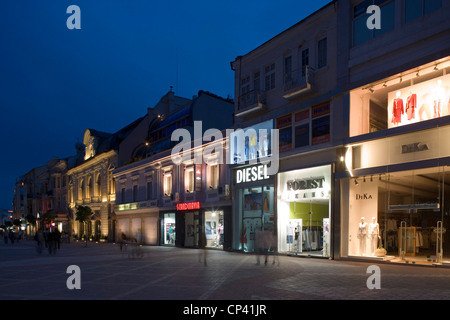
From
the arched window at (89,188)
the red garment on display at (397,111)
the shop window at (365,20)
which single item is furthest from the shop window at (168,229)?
the shop window at (365,20)

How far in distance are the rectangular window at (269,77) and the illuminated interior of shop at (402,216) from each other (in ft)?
27.7

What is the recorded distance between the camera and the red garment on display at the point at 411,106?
16.6 m

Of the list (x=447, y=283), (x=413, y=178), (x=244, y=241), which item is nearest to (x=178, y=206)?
(x=244, y=241)

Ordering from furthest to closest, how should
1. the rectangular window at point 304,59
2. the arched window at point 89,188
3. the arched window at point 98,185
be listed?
the arched window at point 89,188
the arched window at point 98,185
the rectangular window at point 304,59

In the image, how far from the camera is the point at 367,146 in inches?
711

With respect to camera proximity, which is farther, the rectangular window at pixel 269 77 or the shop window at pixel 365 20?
the rectangular window at pixel 269 77

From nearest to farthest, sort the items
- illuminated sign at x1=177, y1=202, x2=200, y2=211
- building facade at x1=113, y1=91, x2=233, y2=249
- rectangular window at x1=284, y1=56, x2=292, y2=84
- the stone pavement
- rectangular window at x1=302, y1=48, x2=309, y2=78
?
the stone pavement → rectangular window at x1=302, y1=48, x2=309, y2=78 → rectangular window at x1=284, y1=56, x2=292, y2=84 → building facade at x1=113, y1=91, x2=233, y2=249 → illuminated sign at x1=177, y1=202, x2=200, y2=211

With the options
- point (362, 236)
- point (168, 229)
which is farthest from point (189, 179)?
point (362, 236)

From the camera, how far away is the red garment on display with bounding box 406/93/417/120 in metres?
16.6

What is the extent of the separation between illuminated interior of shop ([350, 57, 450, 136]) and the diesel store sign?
647cm

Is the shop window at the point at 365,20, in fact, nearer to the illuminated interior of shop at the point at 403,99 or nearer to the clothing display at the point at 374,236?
the illuminated interior of shop at the point at 403,99

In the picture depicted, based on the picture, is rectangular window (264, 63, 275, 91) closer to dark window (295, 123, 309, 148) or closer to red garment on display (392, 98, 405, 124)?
dark window (295, 123, 309, 148)

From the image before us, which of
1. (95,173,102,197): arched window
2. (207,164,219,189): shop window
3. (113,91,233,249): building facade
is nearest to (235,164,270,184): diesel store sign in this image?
(113,91,233,249): building facade

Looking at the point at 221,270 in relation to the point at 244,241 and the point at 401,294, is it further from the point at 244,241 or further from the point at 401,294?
the point at 244,241
